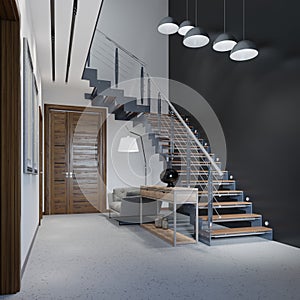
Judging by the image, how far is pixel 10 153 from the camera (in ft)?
9.53

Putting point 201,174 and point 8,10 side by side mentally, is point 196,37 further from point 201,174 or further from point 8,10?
point 8,10

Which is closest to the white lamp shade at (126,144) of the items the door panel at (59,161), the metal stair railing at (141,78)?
the metal stair railing at (141,78)

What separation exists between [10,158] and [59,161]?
18.2 ft

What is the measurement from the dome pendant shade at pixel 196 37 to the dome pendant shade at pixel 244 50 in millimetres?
625

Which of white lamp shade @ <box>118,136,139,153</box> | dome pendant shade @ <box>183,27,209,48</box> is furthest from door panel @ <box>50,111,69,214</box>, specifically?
dome pendant shade @ <box>183,27,209,48</box>

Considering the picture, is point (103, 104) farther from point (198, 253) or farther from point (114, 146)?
point (198, 253)

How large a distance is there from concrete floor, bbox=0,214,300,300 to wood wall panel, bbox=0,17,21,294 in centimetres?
27

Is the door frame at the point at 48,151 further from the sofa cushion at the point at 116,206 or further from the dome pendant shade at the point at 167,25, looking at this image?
the dome pendant shade at the point at 167,25

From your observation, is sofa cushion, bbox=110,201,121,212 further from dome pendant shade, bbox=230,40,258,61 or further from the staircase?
dome pendant shade, bbox=230,40,258,61

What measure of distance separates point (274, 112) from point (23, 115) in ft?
12.1

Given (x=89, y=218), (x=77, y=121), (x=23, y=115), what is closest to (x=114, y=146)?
(x=77, y=121)

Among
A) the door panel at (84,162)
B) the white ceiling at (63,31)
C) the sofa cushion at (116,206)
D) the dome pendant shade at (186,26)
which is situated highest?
the dome pendant shade at (186,26)

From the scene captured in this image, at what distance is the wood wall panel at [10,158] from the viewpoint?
113 inches

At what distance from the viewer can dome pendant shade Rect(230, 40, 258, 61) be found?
503cm
